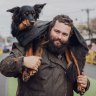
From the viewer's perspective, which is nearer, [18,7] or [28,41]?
[28,41]

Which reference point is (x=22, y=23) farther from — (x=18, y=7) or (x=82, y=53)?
(x=82, y=53)

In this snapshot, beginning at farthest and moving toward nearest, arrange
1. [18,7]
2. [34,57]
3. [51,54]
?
[18,7] < [51,54] < [34,57]

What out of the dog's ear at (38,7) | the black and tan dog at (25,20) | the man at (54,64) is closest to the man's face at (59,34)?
the man at (54,64)

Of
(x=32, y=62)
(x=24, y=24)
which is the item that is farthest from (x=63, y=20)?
(x=32, y=62)

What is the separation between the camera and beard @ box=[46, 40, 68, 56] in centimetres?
455

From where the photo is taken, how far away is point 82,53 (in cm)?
472

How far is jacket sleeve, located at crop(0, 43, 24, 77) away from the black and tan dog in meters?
0.08

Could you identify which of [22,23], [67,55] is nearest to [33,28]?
→ [22,23]

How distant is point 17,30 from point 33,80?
23.3 inches

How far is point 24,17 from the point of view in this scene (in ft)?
16.0

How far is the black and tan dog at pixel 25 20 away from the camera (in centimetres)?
449

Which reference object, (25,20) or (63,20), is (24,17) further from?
(63,20)

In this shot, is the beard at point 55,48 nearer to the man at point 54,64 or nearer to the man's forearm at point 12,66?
the man at point 54,64

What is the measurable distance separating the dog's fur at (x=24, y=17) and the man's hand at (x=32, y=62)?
399 millimetres
